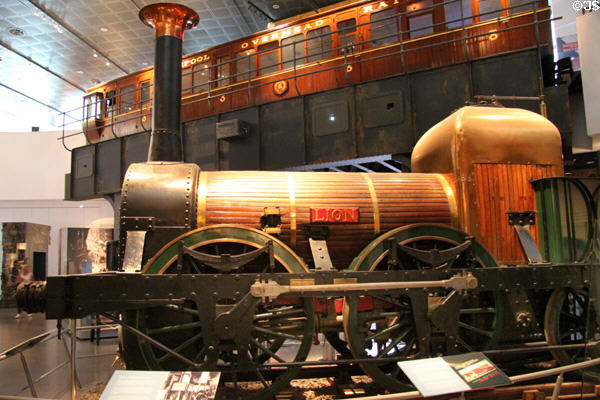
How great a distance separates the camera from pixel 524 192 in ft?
15.3

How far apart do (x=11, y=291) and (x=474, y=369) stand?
49.1 feet

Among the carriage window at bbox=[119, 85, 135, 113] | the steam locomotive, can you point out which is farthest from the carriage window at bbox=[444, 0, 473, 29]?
the carriage window at bbox=[119, 85, 135, 113]

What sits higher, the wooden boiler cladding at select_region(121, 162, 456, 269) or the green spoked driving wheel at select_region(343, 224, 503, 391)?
the wooden boiler cladding at select_region(121, 162, 456, 269)

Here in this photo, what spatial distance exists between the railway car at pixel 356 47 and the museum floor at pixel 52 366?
18.1ft

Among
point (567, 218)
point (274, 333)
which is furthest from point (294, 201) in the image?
point (567, 218)

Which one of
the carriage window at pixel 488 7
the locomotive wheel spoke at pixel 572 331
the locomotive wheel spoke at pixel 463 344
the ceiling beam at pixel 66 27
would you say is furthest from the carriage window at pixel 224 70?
the locomotive wheel spoke at pixel 572 331

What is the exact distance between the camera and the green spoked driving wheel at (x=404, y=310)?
3.89 m

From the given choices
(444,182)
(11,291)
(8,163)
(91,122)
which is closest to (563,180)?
(444,182)

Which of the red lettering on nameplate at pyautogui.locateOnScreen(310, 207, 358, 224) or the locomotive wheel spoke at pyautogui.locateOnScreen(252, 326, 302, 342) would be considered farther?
the red lettering on nameplate at pyautogui.locateOnScreen(310, 207, 358, 224)

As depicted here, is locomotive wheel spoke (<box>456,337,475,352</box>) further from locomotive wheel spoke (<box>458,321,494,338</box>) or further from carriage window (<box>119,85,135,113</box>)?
carriage window (<box>119,85,135,113</box>)

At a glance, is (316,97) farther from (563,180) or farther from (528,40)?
(563,180)

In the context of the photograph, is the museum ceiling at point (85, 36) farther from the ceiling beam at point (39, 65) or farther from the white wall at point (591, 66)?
the white wall at point (591, 66)

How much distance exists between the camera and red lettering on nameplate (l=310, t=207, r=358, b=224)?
14.2 feet

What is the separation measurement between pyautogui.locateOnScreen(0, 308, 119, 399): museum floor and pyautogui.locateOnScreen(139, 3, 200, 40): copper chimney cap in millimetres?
4347
